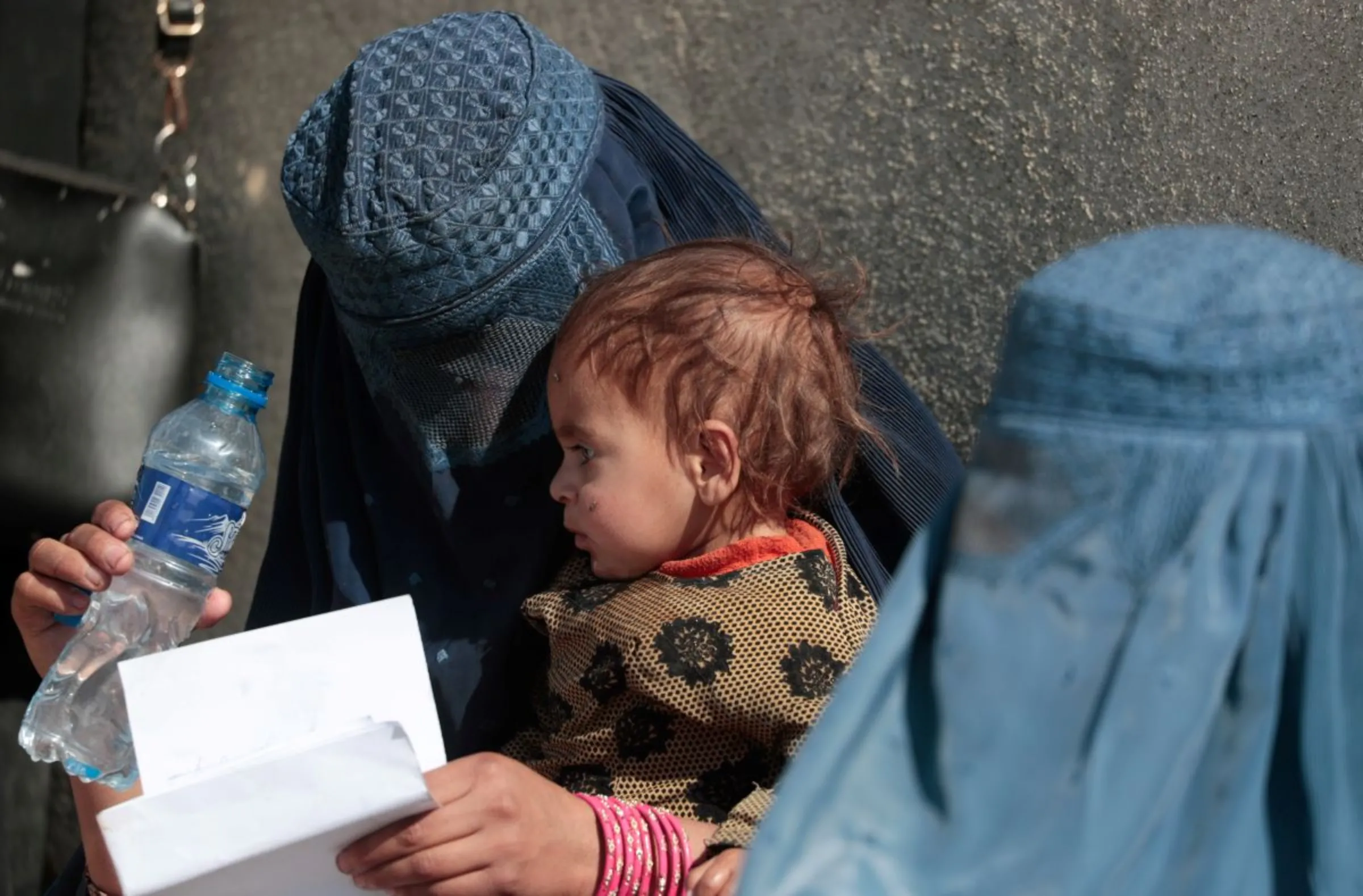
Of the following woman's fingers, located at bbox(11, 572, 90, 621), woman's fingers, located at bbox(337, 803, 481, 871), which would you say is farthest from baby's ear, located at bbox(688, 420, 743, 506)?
woman's fingers, located at bbox(11, 572, 90, 621)

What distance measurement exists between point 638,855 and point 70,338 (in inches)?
79.3

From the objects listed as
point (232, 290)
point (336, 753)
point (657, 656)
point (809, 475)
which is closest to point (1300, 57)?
point (809, 475)

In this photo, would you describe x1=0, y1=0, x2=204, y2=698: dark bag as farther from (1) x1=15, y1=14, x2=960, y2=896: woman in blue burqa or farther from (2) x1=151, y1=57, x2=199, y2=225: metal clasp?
(1) x1=15, y1=14, x2=960, y2=896: woman in blue burqa

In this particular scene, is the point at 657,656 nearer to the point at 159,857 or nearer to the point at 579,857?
the point at 579,857

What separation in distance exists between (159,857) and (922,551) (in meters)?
0.77

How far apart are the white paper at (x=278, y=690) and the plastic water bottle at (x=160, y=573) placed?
17cm

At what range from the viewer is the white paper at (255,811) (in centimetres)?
157

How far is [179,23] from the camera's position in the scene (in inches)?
138

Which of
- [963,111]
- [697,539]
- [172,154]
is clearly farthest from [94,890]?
[172,154]

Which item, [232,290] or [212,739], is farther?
[232,290]

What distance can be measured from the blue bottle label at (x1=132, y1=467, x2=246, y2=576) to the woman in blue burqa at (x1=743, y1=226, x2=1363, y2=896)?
88cm

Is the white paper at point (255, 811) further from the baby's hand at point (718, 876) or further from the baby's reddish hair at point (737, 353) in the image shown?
the baby's reddish hair at point (737, 353)

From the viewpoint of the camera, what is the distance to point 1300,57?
2.50 metres

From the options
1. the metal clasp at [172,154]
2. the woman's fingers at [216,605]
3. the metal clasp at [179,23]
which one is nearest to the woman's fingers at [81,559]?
the woman's fingers at [216,605]
